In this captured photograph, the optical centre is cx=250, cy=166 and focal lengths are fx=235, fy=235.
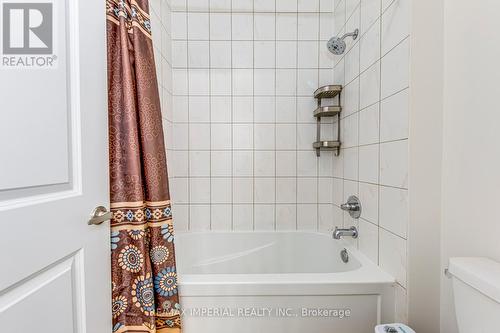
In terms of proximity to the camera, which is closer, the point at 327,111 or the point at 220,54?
the point at 327,111

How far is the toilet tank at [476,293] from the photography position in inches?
23.4

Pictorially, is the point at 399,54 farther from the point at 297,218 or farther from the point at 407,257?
the point at 297,218

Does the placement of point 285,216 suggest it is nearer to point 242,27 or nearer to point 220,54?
point 220,54

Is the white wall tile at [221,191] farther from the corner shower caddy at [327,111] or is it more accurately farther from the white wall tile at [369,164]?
the white wall tile at [369,164]

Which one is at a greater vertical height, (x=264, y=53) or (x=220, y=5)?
(x=220, y=5)

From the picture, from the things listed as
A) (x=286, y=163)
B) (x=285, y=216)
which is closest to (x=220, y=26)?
(x=286, y=163)

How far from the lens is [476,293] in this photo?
0.65 metres

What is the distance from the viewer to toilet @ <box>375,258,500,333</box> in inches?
23.4

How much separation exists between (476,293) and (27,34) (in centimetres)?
132

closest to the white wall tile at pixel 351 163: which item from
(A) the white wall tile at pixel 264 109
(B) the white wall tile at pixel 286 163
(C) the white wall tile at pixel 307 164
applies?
(C) the white wall tile at pixel 307 164

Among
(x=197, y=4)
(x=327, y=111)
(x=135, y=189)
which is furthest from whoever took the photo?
(x=197, y=4)

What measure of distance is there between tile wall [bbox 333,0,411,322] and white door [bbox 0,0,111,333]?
3.61ft

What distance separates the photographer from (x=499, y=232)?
700 millimetres

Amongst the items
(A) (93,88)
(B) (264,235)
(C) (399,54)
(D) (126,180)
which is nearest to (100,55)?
(A) (93,88)
